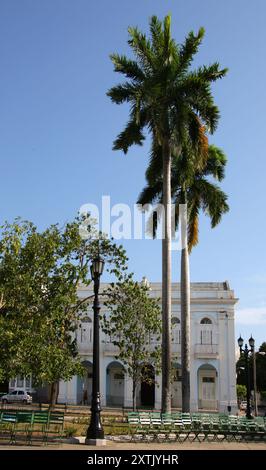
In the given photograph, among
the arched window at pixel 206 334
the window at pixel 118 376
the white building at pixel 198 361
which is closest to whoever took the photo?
the white building at pixel 198 361

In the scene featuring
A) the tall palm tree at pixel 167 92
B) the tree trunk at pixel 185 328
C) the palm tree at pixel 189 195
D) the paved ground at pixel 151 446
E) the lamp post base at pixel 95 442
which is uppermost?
the tall palm tree at pixel 167 92

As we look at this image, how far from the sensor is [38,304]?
2175 centimetres

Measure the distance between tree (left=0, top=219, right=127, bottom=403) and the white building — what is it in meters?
18.5

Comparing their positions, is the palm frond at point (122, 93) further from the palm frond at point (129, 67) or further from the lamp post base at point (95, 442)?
the lamp post base at point (95, 442)

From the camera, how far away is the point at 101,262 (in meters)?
16.8

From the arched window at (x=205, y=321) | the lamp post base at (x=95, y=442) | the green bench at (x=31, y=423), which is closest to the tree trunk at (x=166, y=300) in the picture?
the green bench at (x=31, y=423)

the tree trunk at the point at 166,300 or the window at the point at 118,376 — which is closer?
the tree trunk at the point at 166,300

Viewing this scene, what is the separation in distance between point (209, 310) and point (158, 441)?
2569cm

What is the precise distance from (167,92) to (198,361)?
23.8 m

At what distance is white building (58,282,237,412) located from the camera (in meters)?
40.2

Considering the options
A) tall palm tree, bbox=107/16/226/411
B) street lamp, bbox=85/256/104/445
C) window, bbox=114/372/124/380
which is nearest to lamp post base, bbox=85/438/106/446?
street lamp, bbox=85/256/104/445

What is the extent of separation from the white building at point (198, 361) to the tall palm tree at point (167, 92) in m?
19.5

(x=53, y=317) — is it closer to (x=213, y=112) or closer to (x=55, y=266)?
(x=55, y=266)

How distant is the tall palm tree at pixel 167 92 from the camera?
891 inches
